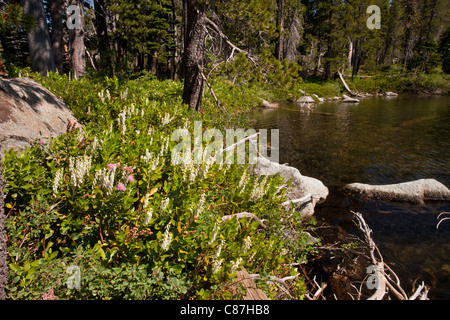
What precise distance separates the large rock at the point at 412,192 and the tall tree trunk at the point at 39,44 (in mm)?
13051

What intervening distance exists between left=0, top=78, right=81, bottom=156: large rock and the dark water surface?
242 inches

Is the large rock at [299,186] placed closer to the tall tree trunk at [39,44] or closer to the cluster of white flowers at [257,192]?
the cluster of white flowers at [257,192]

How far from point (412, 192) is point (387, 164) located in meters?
3.00

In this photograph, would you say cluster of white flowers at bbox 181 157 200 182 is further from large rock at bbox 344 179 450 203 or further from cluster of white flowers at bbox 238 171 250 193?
large rock at bbox 344 179 450 203

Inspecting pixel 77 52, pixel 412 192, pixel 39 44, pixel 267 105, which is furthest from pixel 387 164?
pixel 77 52

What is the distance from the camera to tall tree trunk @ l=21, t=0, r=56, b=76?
10.0 m

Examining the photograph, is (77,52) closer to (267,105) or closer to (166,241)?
(166,241)

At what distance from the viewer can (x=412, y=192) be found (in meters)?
6.66

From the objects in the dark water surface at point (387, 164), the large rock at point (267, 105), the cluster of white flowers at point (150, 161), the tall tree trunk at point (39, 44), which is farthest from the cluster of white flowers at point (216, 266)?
the large rock at point (267, 105)

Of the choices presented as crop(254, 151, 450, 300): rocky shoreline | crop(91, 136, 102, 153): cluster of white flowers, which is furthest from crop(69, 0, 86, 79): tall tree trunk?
crop(254, 151, 450, 300): rocky shoreline

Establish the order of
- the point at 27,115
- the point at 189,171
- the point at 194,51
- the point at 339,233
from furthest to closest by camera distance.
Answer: the point at 194,51, the point at 339,233, the point at 27,115, the point at 189,171

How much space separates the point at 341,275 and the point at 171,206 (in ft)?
11.0
